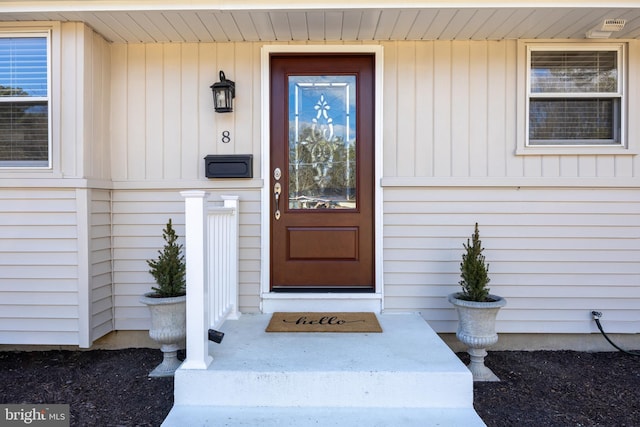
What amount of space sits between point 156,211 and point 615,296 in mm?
3585

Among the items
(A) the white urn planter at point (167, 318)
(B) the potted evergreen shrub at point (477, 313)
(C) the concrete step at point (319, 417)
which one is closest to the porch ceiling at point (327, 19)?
(B) the potted evergreen shrub at point (477, 313)

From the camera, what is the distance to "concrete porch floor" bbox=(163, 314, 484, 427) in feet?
6.70

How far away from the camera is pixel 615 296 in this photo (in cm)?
319

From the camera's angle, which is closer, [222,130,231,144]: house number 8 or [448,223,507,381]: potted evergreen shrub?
[448,223,507,381]: potted evergreen shrub

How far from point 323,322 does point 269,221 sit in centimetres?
88

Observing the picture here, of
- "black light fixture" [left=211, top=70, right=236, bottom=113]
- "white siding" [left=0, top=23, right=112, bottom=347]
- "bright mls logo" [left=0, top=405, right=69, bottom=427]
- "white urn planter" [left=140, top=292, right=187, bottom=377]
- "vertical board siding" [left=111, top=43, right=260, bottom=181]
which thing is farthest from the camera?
"vertical board siding" [left=111, top=43, right=260, bottom=181]

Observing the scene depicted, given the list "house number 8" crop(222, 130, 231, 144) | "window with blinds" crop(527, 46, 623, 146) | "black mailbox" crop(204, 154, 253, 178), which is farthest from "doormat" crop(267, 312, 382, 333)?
"window with blinds" crop(527, 46, 623, 146)

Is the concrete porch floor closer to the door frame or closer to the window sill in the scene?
A: the door frame

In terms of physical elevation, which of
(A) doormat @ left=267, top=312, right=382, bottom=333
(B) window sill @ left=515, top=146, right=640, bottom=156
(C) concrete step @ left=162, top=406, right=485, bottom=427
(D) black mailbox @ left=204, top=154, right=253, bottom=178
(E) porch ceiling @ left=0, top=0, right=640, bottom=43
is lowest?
(C) concrete step @ left=162, top=406, right=485, bottom=427

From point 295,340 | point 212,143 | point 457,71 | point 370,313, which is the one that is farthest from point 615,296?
point 212,143

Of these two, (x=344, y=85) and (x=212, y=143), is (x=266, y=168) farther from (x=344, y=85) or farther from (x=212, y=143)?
(x=344, y=85)

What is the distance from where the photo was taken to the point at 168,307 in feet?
8.75

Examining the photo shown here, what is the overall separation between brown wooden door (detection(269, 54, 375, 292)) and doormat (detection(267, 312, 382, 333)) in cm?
24

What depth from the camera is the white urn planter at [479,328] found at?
8.90 feet
